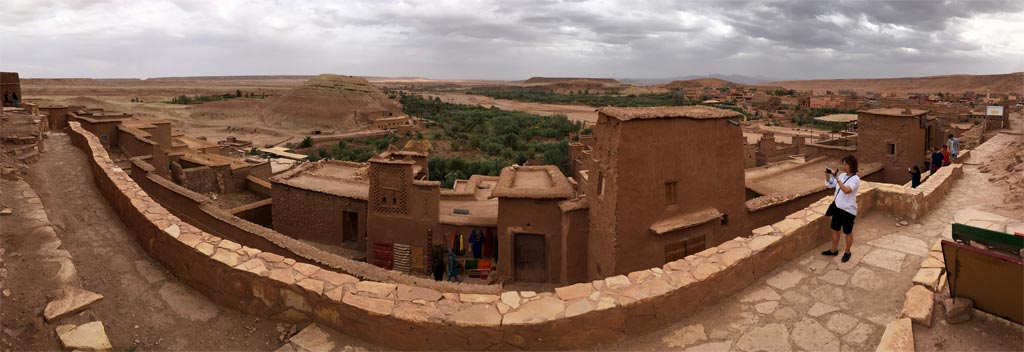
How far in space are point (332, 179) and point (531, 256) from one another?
7869 mm

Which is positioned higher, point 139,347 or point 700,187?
point 700,187

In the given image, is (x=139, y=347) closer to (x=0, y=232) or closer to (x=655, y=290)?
(x=0, y=232)

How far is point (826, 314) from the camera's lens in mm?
4824

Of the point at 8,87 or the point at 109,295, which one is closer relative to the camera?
the point at 109,295

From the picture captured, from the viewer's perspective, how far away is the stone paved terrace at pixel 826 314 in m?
4.02

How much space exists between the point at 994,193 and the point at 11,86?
32.6 meters

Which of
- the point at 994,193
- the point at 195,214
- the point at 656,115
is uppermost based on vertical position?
the point at 656,115

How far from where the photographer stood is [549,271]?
1275 cm

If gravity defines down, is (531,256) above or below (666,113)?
below

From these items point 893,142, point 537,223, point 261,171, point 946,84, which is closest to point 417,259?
point 537,223

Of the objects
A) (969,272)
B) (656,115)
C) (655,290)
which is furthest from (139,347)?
(656,115)

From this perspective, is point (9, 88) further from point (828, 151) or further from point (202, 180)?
point (828, 151)

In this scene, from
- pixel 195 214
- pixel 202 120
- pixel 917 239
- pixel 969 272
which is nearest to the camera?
pixel 969 272

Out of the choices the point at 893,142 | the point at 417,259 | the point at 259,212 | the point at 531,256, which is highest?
the point at 893,142
